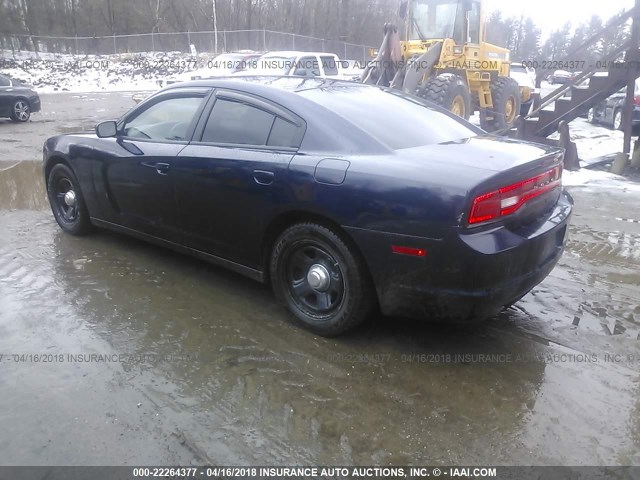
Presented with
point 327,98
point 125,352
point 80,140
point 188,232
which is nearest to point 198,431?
point 125,352

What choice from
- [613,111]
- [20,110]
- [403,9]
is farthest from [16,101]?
[613,111]

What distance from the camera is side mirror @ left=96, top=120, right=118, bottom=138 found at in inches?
182

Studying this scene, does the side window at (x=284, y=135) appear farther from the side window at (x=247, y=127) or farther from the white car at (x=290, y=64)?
the white car at (x=290, y=64)

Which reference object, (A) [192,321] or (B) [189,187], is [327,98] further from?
(A) [192,321]

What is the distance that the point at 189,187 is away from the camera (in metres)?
3.91

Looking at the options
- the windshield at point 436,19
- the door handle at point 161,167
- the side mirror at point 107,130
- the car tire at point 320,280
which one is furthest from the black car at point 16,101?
the car tire at point 320,280

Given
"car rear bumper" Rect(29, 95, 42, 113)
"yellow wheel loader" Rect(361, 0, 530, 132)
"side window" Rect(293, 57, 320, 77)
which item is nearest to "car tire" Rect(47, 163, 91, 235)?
"yellow wheel loader" Rect(361, 0, 530, 132)

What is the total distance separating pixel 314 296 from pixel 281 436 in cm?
112

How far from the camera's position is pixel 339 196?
10.3ft

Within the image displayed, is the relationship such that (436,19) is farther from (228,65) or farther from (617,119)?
(228,65)

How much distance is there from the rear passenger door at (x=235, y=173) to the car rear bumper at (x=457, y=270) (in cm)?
72

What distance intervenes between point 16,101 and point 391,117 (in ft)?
47.9

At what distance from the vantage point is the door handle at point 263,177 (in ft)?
11.3

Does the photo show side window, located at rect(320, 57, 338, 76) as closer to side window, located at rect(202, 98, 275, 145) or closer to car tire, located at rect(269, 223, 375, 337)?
side window, located at rect(202, 98, 275, 145)
